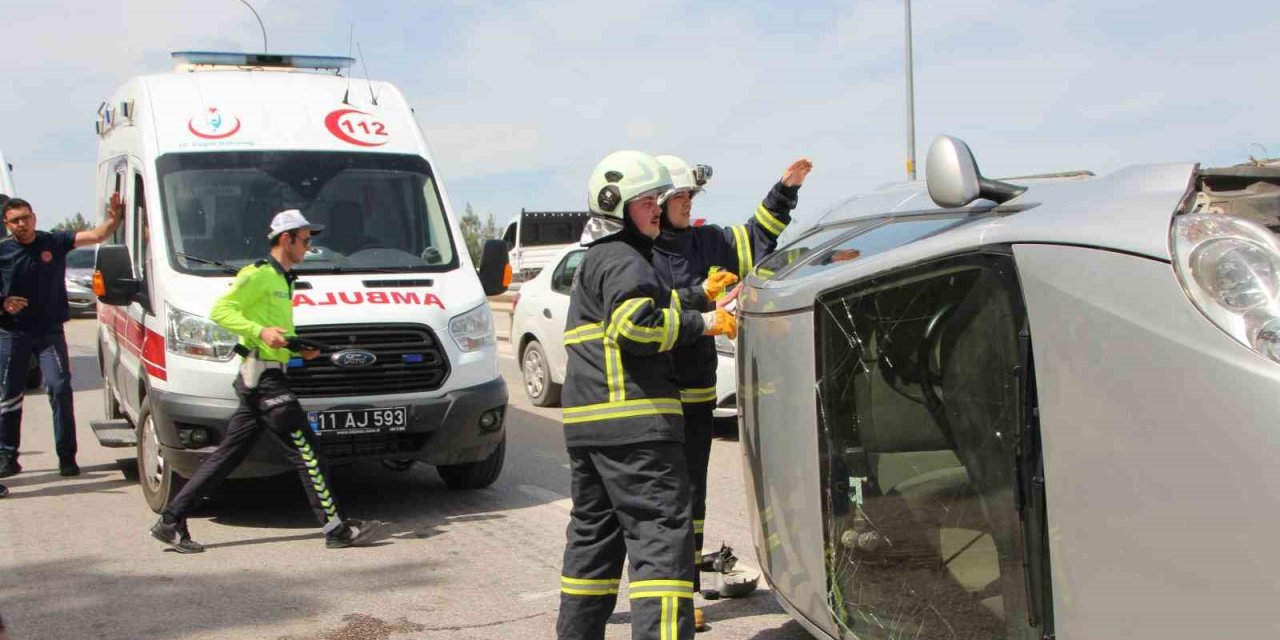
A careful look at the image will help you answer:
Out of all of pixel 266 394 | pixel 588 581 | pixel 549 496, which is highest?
pixel 266 394

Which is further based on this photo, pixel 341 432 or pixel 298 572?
pixel 341 432

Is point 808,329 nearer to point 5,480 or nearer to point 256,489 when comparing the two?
point 256,489

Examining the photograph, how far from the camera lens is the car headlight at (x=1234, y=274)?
2156 mm

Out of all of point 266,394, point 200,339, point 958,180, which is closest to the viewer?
point 958,180

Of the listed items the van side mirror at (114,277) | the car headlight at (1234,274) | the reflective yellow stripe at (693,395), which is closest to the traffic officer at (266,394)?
the van side mirror at (114,277)

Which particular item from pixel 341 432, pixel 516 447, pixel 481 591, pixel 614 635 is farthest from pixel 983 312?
pixel 516 447

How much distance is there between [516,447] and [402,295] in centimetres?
271

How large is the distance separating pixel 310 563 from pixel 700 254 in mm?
2599

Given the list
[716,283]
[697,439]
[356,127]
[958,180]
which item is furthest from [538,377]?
[958,180]

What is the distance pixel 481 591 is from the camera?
539 centimetres

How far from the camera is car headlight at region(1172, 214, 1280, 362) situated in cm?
216

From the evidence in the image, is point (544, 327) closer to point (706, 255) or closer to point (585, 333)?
point (706, 255)

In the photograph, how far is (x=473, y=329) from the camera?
695 centimetres

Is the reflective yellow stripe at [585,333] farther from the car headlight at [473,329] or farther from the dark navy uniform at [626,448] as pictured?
the car headlight at [473,329]
